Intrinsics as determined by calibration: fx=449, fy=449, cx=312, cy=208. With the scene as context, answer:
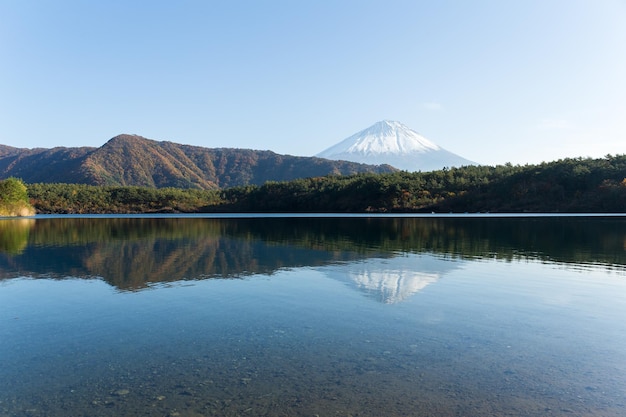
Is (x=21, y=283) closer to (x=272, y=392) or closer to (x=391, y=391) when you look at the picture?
(x=272, y=392)

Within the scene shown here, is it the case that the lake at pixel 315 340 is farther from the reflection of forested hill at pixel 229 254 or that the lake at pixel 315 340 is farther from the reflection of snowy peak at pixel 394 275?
the reflection of forested hill at pixel 229 254

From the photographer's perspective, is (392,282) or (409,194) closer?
(392,282)

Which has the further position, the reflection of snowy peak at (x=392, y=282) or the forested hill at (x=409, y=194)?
the forested hill at (x=409, y=194)

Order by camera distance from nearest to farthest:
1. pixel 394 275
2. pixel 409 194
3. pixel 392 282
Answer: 1. pixel 392 282
2. pixel 394 275
3. pixel 409 194

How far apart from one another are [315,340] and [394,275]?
9.95 m

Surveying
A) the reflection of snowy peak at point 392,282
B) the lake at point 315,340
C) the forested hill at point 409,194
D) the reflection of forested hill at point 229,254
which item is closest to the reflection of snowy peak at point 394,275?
the reflection of snowy peak at point 392,282

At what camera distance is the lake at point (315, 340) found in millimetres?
7258

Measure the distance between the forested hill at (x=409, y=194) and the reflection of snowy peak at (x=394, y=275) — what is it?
86.3 metres

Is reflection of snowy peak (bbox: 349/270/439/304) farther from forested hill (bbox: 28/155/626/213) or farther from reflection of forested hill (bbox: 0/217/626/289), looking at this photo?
forested hill (bbox: 28/155/626/213)

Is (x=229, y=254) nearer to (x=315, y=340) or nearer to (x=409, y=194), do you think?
(x=315, y=340)

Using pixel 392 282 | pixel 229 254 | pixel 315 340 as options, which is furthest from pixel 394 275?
pixel 229 254

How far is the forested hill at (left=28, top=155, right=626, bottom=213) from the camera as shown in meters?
98.8

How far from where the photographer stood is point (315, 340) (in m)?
10.4

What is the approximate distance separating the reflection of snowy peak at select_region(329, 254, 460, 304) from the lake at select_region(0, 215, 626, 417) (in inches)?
5.8
